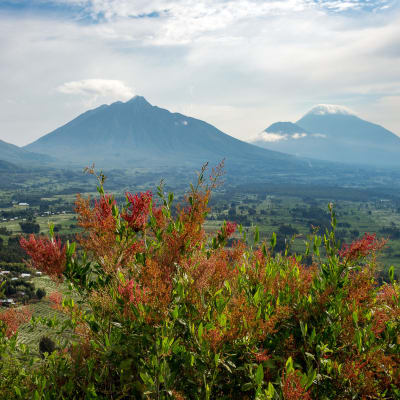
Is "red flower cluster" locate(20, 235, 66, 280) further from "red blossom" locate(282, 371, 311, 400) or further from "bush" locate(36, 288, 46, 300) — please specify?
"bush" locate(36, 288, 46, 300)

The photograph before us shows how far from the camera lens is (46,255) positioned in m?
3.81

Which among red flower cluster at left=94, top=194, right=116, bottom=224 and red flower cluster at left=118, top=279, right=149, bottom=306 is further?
red flower cluster at left=94, top=194, right=116, bottom=224

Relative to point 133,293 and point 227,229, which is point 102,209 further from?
point 227,229

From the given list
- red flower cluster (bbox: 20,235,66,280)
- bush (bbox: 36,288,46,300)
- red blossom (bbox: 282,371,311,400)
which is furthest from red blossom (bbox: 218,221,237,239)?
bush (bbox: 36,288,46,300)

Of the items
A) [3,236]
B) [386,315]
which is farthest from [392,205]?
[386,315]

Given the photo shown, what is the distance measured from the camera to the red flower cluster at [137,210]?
432 cm

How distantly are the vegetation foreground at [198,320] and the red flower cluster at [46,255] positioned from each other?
1cm

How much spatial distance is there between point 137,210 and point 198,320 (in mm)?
1519

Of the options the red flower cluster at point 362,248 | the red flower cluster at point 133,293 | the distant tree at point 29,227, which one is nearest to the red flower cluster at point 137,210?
the red flower cluster at point 133,293

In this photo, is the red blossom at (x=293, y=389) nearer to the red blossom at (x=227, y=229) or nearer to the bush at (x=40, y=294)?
the red blossom at (x=227, y=229)

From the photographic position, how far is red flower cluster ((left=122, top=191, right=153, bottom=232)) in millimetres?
4324

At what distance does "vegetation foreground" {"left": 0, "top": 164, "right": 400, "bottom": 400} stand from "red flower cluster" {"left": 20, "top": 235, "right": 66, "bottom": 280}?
0.01 metres

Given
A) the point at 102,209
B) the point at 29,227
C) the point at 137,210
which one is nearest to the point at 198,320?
the point at 137,210

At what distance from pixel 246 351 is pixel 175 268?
1.28m
